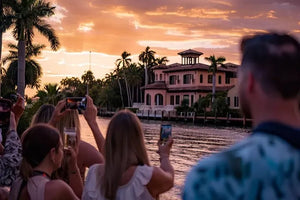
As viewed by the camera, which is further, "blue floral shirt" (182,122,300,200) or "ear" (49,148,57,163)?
"ear" (49,148,57,163)

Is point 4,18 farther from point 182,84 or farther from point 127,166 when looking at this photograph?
point 182,84

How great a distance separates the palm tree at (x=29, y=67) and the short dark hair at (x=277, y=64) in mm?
49281

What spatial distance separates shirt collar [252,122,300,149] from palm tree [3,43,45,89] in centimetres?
4934

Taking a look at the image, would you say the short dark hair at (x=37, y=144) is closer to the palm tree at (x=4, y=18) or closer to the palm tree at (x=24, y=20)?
the palm tree at (x=24, y=20)

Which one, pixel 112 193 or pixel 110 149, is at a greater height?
pixel 110 149

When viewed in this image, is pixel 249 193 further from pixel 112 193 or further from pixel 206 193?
pixel 112 193

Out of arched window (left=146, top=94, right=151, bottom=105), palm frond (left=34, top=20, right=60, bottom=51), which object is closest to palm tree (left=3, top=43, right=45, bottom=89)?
palm frond (left=34, top=20, right=60, bottom=51)

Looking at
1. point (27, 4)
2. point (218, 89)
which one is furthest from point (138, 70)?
point (27, 4)

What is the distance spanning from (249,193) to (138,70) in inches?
3724

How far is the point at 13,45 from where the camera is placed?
170 feet

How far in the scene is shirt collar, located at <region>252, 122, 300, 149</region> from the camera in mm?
1356

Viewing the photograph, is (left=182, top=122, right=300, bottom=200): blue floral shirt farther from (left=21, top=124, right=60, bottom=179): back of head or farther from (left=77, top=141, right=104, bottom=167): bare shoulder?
(left=77, top=141, right=104, bottom=167): bare shoulder

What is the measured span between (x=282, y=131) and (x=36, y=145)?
1.95m

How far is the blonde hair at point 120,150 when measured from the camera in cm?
286
